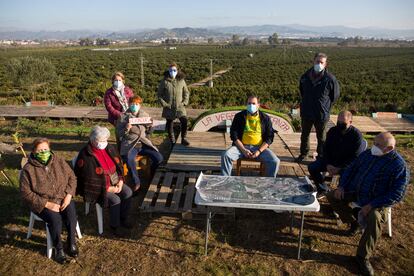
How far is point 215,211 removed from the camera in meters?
5.05

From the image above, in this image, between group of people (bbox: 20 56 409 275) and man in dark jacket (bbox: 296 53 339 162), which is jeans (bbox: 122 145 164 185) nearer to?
group of people (bbox: 20 56 409 275)

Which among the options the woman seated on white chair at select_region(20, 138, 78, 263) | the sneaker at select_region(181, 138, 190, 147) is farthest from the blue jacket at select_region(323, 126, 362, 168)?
the woman seated on white chair at select_region(20, 138, 78, 263)

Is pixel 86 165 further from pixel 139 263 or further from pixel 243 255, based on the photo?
pixel 243 255

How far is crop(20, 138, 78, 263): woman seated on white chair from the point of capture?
420 centimetres

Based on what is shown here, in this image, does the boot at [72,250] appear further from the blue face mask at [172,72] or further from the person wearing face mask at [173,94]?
the blue face mask at [172,72]

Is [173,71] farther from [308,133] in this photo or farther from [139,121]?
[308,133]

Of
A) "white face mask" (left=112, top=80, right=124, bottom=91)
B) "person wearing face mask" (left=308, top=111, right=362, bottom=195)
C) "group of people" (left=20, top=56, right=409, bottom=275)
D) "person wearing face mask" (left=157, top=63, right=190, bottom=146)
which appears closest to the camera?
"group of people" (left=20, top=56, right=409, bottom=275)

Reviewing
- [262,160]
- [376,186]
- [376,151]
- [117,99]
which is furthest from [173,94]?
[376,186]

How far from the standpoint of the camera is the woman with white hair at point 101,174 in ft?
15.1

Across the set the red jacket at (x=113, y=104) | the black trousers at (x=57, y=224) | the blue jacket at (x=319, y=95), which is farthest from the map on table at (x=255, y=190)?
the red jacket at (x=113, y=104)

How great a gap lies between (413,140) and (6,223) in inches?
351

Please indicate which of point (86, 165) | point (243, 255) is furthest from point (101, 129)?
point (243, 255)

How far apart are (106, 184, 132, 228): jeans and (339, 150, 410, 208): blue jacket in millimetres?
2887

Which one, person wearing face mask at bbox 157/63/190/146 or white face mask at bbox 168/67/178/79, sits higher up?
white face mask at bbox 168/67/178/79
